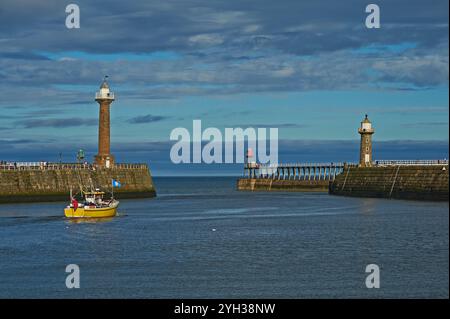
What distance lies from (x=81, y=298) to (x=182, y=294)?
13.4ft

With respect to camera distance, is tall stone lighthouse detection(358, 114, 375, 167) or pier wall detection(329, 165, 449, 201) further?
tall stone lighthouse detection(358, 114, 375, 167)

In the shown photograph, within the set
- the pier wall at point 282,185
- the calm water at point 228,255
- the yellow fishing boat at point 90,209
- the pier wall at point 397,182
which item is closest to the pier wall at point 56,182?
the calm water at point 228,255

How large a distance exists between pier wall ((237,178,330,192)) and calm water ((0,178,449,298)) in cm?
8056

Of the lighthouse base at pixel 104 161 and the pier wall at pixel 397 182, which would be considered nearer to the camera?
the pier wall at pixel 397 182

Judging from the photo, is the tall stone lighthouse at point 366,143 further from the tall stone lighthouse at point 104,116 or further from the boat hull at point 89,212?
the boat hull at point 89,212

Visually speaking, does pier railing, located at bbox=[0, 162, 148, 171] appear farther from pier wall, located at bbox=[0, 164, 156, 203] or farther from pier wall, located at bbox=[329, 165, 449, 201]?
pier wall, located at bbox=[329, 165, 449, 201]

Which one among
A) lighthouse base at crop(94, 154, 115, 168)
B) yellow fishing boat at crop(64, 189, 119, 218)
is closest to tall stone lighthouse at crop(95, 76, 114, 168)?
lighthouse base at crop(94, 154, 115, 168)

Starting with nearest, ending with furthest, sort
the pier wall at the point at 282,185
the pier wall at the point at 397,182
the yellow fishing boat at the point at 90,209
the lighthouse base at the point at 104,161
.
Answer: the yellow fishing boat at the point at 90,209, the pier wall at the point at 397,182, the lighthouse base at the point at 104,161, the pier wall at the point at 282,185

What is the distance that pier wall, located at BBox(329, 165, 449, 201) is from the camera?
104 metres

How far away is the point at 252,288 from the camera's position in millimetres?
38906

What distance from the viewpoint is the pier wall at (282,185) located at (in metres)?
163

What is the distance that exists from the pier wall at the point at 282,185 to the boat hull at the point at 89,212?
276 feet
